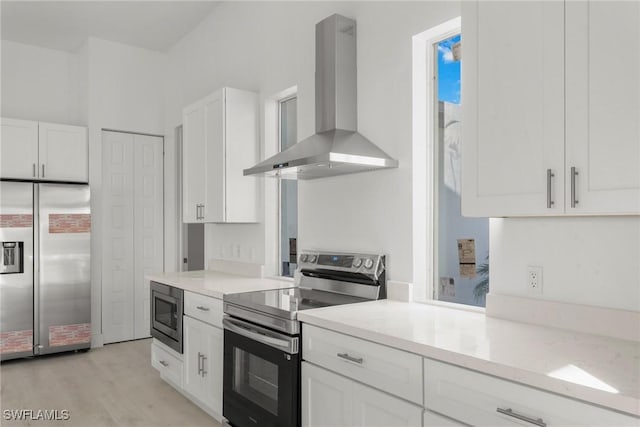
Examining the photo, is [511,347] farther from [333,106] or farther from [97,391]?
[97,391]

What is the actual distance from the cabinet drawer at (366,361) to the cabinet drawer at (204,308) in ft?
2.98

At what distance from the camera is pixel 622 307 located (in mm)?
1639

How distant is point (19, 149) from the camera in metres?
4.36

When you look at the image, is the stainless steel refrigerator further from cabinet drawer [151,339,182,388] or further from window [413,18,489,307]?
window [413,18,489,307]

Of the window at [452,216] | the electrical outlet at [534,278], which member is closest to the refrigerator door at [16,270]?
the window at [452,216]

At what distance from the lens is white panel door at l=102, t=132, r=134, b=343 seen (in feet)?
16.0

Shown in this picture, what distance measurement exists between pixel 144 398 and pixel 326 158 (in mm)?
2354

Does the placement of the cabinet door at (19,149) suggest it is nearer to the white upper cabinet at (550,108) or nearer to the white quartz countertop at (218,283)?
the white quartz countertop at (218,283)

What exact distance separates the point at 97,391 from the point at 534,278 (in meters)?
3.23

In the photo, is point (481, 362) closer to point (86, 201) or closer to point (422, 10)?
point (422, 10)

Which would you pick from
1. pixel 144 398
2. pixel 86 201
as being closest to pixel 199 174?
pixel 86 201

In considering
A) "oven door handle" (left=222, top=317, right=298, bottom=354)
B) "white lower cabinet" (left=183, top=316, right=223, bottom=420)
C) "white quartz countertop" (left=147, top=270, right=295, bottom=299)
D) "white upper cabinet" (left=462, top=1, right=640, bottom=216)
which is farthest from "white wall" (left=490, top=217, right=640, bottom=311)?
"white lower cabinet" (left=183, top=316, right=223, bottom=420)

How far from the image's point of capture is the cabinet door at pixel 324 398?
74.5 inches

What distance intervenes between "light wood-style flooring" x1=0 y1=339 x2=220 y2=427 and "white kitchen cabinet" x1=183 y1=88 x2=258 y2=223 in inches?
54.8
